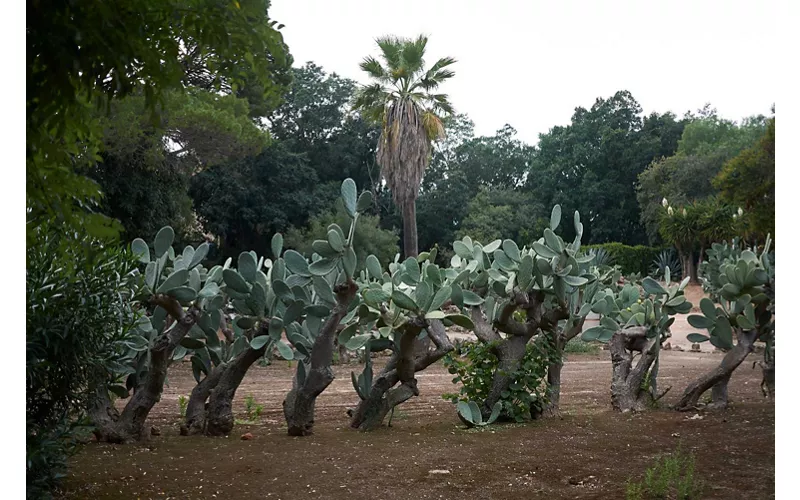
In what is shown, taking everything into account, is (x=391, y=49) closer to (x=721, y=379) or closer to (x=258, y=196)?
(x=258, y=196)

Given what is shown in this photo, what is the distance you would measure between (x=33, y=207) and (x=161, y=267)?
0.79 meters

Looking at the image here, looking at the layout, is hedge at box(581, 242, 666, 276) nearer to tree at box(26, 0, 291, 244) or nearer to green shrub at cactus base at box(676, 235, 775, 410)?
green shrub at cactus base at box(676, 235, 775, 410)

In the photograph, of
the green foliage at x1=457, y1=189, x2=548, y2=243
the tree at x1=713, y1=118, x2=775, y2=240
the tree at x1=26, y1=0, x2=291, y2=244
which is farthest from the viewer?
the green foliage at x1=457, y1=189, x2=548, y2=243

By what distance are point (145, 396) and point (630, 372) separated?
7.52ft

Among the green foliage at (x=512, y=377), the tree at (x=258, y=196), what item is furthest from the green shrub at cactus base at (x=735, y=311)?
the tree at (x=258, y=196)

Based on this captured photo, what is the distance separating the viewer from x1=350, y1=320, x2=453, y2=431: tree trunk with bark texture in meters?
3.24

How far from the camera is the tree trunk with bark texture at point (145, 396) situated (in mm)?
3020

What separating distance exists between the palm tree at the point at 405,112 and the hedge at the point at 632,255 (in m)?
0.93

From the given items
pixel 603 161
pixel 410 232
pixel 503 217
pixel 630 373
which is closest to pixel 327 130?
pixel 410 232

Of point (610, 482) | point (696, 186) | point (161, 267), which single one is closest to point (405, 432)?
point (610, 482)

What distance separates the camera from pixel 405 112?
3.57 meters

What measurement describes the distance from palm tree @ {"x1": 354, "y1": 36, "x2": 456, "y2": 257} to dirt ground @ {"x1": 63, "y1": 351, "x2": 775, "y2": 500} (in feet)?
3.44

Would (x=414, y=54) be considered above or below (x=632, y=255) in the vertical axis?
above

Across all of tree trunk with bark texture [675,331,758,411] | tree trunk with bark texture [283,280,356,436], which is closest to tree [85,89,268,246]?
tree trunk with bark texture [283,280,356,436]
